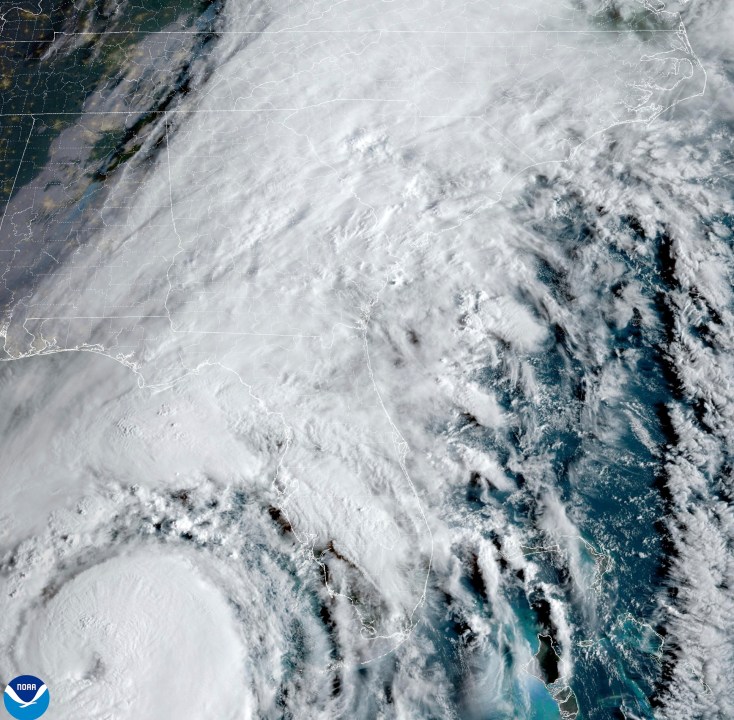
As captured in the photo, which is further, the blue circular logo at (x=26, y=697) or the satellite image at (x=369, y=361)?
the satellite image at (x=369, y=361)

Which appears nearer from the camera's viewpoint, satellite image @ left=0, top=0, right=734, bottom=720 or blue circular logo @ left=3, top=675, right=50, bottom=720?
blue circular logo @ left=3, top=675, right=50, bottom=720

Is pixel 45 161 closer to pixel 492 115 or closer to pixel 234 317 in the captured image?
pixel 234 317

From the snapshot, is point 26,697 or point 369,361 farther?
point 369,361

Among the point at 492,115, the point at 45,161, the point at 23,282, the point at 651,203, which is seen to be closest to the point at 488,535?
the point at 651,203

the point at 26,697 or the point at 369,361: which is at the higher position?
the point at 369,361
